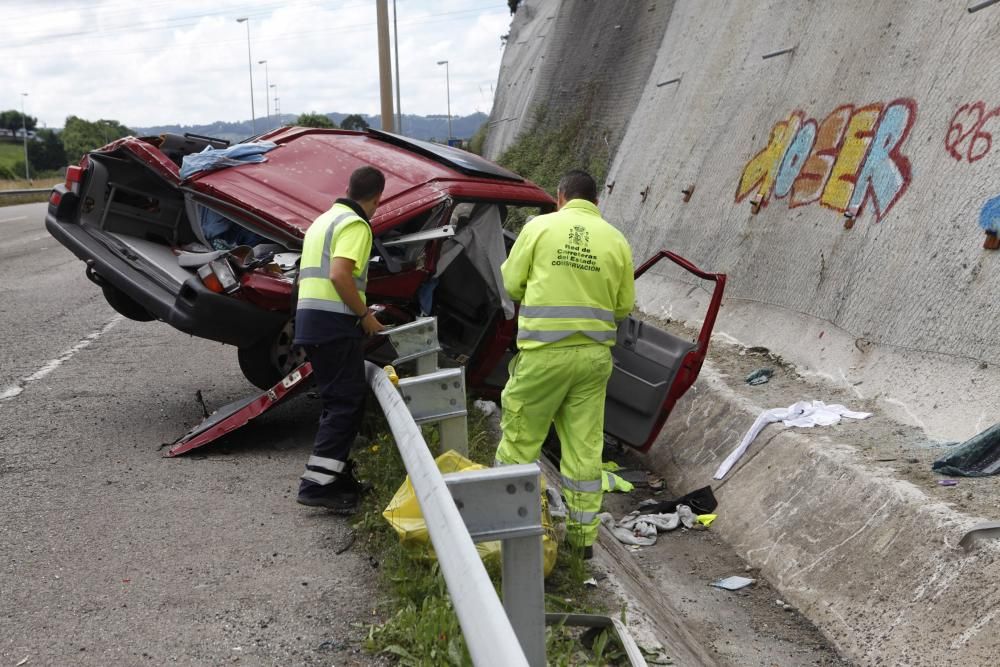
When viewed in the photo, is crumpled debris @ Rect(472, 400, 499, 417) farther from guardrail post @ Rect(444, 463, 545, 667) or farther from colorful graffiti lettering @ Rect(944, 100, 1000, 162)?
guardrail post @ Rect(444, 463, 545, 667)

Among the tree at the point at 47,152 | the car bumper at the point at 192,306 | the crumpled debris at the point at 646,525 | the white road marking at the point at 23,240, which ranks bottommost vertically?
the tree at the point at 47,152

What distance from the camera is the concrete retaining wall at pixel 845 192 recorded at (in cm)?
642

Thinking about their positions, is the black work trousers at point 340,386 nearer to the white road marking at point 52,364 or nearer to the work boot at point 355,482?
the work boot at point 355,482

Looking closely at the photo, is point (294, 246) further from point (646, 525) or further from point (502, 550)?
point (502, 550)

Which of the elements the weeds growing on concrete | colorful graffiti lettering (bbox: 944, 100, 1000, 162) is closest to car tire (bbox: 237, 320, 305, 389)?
colorful graffiti lettering (bbox: 944, 100, 1000, 162)

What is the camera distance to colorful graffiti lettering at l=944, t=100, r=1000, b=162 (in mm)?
6781

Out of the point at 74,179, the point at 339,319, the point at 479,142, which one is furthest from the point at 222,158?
the point at 479,142

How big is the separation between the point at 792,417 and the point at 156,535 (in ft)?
12.9

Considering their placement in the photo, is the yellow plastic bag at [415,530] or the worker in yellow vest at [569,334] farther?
the worker in yellow vest at [569,334]

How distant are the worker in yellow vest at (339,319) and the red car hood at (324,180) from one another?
0.99m

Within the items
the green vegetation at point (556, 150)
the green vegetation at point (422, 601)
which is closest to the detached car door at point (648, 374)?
the green vegetation at point (422, 601)

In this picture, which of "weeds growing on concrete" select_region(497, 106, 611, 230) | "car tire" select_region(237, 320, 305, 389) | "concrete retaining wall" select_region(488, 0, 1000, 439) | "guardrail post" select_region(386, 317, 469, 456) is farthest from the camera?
"weeds growing on concrete" select_region(497, 106, 611, 230)

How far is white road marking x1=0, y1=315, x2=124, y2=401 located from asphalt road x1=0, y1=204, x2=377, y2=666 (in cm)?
4

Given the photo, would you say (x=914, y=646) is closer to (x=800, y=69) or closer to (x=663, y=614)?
(x=663, y=614)
